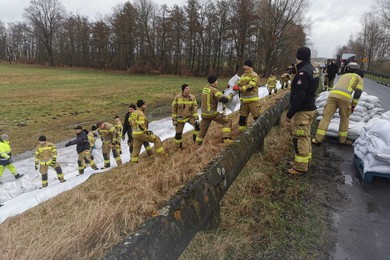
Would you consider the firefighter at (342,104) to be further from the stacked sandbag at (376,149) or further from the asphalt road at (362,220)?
the asphalt road at (362,220)

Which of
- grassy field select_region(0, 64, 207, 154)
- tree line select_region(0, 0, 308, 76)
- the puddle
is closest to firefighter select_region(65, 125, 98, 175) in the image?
grassy field select_region(0, 64, 207, 154)

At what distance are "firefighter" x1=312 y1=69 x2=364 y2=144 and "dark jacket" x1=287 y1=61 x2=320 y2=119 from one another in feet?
4.12

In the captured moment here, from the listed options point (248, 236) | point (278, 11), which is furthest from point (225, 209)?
point (278, 11)

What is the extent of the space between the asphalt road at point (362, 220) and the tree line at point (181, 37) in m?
37.7

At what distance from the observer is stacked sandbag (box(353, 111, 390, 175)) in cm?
375

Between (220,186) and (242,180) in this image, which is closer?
(220,186)

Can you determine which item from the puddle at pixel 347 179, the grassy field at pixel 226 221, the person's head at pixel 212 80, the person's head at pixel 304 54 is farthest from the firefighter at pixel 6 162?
the puddle at pixel 347 179

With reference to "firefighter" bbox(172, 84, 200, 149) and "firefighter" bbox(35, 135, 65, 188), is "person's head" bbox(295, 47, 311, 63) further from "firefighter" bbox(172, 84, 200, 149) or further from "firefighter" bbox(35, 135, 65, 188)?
"firefighter" bbox(35, 135, 65, 188)

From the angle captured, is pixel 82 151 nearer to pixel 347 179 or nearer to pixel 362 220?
pixel 347 179

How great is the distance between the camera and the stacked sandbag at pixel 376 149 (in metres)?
3.75

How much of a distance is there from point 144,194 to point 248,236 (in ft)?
5.06

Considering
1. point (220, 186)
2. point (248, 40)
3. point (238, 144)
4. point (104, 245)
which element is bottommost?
point (104, 245)

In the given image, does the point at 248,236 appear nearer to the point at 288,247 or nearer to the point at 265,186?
the point at 288,247

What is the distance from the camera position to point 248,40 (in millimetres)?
45094
